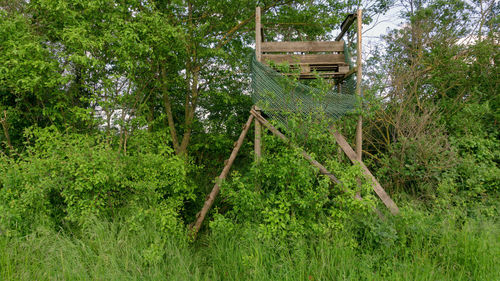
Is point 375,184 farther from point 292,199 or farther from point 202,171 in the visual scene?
point 202,171

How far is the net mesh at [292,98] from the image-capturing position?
464cm

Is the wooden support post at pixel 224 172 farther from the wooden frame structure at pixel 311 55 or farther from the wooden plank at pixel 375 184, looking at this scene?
the wooden plank at pixel 375 184

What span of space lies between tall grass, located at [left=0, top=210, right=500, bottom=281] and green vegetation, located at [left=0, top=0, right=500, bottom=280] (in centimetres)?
3

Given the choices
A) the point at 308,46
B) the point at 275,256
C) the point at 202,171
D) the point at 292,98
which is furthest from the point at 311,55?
the point at 202,171

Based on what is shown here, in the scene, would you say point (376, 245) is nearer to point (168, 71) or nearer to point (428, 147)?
point (428, 147)

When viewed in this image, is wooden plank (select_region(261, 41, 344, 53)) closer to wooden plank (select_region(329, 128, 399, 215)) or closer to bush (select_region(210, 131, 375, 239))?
wooden plank (select_region(329, 128, 399, 215))

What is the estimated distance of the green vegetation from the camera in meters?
3.96

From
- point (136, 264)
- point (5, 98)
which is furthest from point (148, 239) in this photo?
point (5, 98)

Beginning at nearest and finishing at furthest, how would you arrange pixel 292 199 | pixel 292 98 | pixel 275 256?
pixel 275 256 < pixel 292 199 < pixel 292 98

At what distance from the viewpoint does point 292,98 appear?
4.83 meters

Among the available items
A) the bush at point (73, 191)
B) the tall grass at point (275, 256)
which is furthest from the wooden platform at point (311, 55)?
the bush at point (73, 191)

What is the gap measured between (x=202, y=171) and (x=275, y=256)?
465cm

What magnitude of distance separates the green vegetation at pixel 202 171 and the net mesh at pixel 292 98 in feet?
0.85

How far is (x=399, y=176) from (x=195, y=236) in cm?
434
